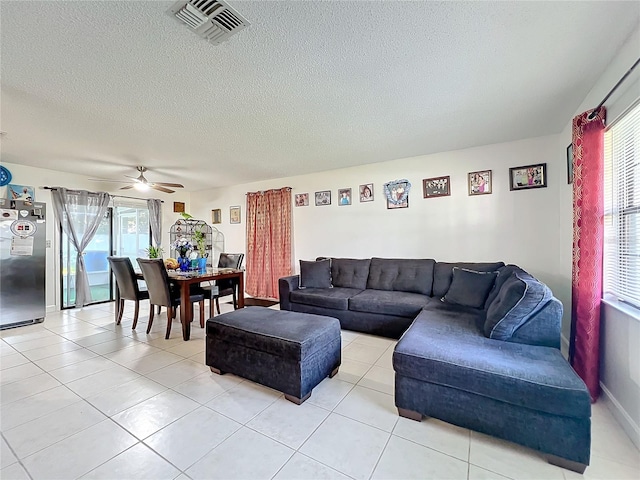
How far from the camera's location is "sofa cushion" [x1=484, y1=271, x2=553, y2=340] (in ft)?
5.90

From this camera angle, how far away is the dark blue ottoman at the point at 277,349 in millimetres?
1907

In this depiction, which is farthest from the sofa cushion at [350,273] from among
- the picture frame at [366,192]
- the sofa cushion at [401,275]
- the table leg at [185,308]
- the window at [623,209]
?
the window at [623,209]

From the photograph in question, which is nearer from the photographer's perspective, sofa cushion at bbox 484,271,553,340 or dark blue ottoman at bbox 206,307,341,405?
sofa cushion at bbox 484,271,553,340

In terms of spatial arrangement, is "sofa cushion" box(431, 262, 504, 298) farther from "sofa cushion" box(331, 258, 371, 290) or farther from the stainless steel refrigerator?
the stainless steel refrigerator

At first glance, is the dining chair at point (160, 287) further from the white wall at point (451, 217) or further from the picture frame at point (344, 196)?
the picture frame at point (344, 196)

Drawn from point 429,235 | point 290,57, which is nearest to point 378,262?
point 429,235

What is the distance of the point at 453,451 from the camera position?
57.7 inches

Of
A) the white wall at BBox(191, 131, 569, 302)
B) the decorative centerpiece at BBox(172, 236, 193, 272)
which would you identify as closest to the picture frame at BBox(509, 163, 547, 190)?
the white wall at BBox(191, 131, 569, 302)

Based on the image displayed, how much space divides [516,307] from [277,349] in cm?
166

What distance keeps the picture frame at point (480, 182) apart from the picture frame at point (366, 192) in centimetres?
135

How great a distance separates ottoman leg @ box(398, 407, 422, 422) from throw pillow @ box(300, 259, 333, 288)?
2314mm

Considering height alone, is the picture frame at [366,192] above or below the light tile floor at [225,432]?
above

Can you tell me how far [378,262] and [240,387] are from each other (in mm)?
2466

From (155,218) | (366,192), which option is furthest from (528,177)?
(155,218)
